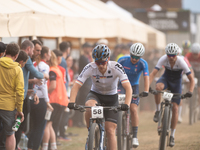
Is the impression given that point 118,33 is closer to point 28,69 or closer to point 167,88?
point 167,88

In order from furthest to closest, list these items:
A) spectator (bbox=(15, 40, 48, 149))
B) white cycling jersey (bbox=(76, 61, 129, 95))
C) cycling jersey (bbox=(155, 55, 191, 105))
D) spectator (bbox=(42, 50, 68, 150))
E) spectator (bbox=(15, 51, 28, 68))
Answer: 1. cycling jersey (bbox=(155, 55, 191, 105))
2. spectator (bbox=(42, 50, 68, 150))
3. spectator (bbox=(15, 40, 48, 149))
4. spectator (bbox=(15, 51, 28, 68))
5. white cycling jersey (bbox=(76, 61, 129, 95))

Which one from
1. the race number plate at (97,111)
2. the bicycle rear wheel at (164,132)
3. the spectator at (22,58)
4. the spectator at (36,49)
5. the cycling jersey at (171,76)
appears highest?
the spectator at (36,49)

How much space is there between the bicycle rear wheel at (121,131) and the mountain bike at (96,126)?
1.43 meters

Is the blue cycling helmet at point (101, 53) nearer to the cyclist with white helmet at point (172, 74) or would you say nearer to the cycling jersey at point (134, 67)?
the cycling jersey at point (134, 67)

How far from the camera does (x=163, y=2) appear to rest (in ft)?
110

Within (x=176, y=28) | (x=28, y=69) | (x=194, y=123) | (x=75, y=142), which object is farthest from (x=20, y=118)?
(x=176, y=28)

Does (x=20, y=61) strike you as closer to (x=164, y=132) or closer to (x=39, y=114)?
(x=39, y=114)

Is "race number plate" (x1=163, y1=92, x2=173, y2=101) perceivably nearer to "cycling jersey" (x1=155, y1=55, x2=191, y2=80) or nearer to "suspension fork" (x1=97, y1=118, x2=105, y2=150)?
"cycling jersey" (x1=155, y1=55, x2=191, y2=80)

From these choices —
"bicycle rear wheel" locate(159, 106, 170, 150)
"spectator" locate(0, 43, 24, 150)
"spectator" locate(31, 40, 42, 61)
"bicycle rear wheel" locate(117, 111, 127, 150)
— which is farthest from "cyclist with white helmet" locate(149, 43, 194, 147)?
"spectator" locate(0, 43, 24, 150)

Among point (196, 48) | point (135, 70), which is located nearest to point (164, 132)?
point (135, 70)

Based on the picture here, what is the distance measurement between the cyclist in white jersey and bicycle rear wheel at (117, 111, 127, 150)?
1067mm

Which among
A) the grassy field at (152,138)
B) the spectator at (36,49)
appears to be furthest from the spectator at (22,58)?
the grassy field at (152,138)

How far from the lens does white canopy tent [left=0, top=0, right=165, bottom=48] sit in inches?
372

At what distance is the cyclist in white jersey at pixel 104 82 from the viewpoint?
242 inches
